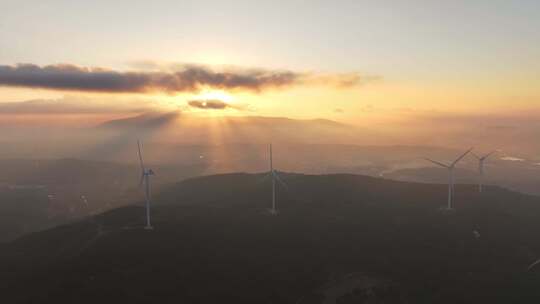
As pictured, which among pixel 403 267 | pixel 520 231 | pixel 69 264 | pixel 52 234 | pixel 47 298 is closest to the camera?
pixel 47 298

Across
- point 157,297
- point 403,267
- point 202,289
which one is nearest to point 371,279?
point 403,267

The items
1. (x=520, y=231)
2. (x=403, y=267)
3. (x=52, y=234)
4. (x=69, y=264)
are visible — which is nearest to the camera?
(x=69, y=264)

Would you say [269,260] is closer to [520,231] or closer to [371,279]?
[371,279]

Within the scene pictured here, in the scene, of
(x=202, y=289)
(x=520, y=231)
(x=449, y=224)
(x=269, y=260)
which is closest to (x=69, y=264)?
(x=202, y=289)

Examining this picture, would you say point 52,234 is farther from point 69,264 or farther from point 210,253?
point 210,253

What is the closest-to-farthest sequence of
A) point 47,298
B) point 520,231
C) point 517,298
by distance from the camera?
point 47,298 < point 517,298 < point 520,231

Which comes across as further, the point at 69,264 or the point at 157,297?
the point at 69,264
